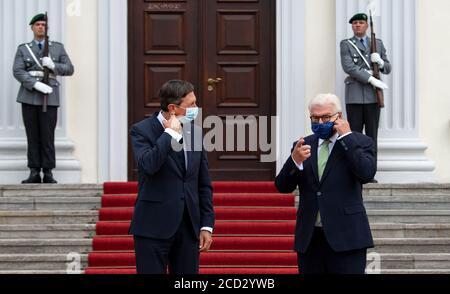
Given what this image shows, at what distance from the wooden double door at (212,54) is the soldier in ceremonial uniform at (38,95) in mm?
1215

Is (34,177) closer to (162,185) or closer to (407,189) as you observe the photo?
(407,189)

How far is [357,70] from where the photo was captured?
12609 millimetres

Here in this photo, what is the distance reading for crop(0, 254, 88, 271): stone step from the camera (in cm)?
1094

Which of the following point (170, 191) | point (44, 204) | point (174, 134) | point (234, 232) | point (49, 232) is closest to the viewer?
point (174, 134)

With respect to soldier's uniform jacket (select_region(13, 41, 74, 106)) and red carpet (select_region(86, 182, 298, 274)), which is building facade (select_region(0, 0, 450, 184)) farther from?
red carpet (select_region(86, 182, 298, 274))

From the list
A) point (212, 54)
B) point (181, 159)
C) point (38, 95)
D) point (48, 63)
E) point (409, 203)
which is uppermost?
point (212, 54)

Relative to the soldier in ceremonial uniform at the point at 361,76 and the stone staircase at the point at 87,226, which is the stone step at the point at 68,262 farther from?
the soldier in ceremonial uniform at the point at 361,76

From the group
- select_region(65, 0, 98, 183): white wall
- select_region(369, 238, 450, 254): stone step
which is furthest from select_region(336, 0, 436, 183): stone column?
select_region(65, 0, 98, 183): white wall

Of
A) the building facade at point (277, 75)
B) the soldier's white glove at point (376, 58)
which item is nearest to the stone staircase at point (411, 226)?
the building facade at point (277, 75)

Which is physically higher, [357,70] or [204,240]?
[357,70]

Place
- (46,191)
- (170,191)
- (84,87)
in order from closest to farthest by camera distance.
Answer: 1. (170,191)
2. (46,191)
3. (84,87)

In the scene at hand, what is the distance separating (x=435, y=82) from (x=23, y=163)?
14.8 feet

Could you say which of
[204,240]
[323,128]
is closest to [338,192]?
[323,128]

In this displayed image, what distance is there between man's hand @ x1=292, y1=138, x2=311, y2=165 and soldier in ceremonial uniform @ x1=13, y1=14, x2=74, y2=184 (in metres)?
5.22
